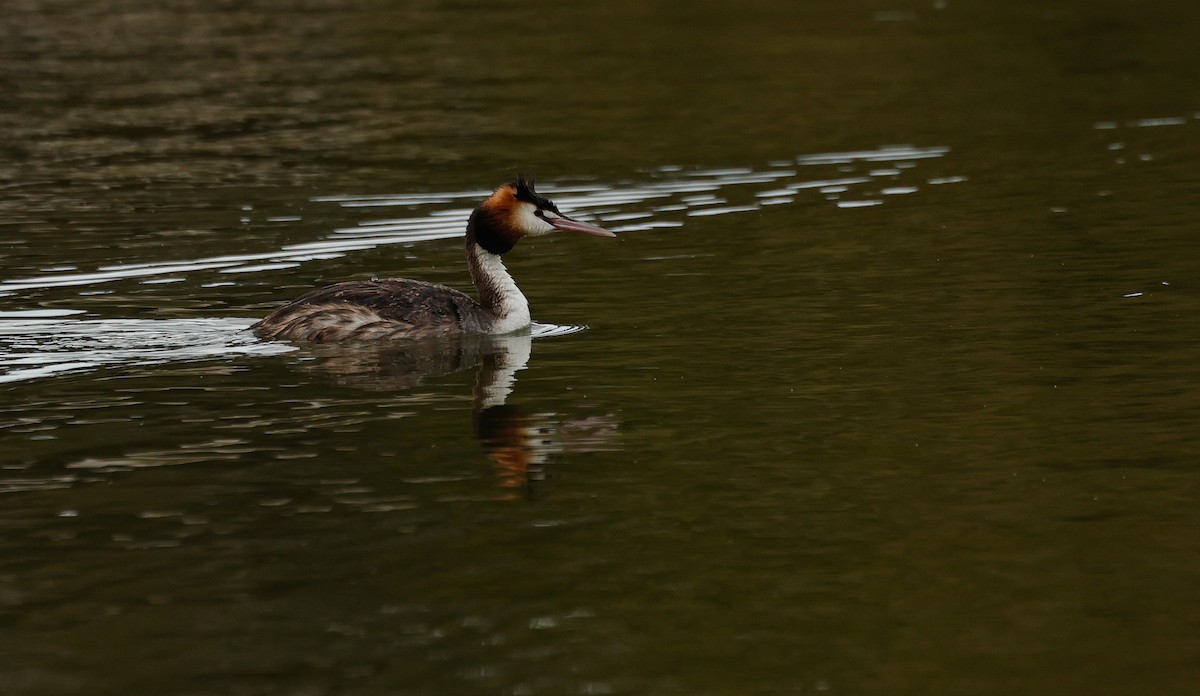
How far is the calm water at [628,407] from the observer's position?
8.98 meters

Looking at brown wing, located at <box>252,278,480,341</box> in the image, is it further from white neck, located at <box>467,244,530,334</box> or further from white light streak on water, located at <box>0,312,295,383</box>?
white neck, located at <box>467,244,530,334</box>

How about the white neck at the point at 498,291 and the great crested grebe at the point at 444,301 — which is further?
the white neck at the point at 498,291

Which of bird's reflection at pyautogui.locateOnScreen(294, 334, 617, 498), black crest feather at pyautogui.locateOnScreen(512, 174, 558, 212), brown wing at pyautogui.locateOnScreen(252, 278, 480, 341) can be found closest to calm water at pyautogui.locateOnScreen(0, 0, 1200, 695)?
bird's reflection at pyautogui.locateOnScreen(294, 334, 617, 498)

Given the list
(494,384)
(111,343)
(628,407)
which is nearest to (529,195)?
(494,384)

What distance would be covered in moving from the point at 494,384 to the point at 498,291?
7.66 feet

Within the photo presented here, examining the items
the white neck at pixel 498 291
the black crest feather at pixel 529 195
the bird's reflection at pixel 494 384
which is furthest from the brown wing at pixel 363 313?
the black crest feather at pixel 529 195

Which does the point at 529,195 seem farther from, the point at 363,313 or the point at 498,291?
the point at 363,313

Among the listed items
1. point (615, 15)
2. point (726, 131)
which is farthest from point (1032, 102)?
point (615, 15)

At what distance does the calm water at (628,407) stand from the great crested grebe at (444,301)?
0.23m

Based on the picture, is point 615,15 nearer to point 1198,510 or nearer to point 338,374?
point 338,374

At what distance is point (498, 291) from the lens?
55.1 feet

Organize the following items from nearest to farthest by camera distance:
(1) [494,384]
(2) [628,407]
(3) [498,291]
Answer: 1. (2) [628,407]
2. (1) [494,384]
3. (3) [498,291]

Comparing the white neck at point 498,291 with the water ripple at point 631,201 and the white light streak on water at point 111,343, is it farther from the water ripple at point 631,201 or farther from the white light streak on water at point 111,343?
the water ripple at point 631,201

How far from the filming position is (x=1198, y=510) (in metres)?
10.6
